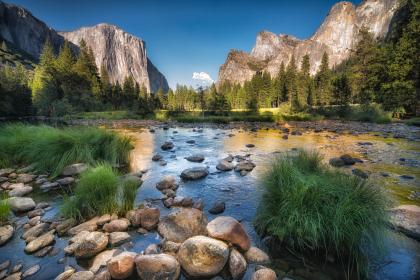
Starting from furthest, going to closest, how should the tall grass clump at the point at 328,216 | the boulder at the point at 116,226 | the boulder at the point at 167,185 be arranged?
the boulder at the point at 167,185 < the boulder at the point at 116,226 < the tall grass clump at the point at 328,216

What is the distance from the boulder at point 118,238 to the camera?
127 inches

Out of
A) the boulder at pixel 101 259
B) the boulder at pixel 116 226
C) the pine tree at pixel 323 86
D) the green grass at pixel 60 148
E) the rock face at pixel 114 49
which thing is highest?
the rock face at pixel 114 49

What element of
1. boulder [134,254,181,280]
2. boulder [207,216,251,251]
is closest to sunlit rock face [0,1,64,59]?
boulder [134,254,181,280]

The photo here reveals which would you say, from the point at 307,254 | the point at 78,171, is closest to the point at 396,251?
the point at 307,254

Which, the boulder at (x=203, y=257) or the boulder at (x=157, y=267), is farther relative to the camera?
the boulder at (x=203, y=257)

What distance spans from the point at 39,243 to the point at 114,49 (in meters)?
207

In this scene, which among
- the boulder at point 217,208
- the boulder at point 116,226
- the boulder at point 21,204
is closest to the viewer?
the boulder at point 116,226

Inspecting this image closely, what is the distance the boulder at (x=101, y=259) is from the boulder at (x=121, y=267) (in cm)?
25

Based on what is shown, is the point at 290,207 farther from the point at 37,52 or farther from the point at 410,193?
the point at 37,52

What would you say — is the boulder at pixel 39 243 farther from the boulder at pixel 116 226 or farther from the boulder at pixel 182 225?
the boulder at pixel 182 225

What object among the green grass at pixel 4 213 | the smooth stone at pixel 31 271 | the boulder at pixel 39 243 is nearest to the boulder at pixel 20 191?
the green grass at pixel 4 213

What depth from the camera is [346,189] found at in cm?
315

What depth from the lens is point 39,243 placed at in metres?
3.08

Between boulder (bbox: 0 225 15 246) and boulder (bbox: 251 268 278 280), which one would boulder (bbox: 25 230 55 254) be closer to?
boulder (bbox: 0 225 15 246)
